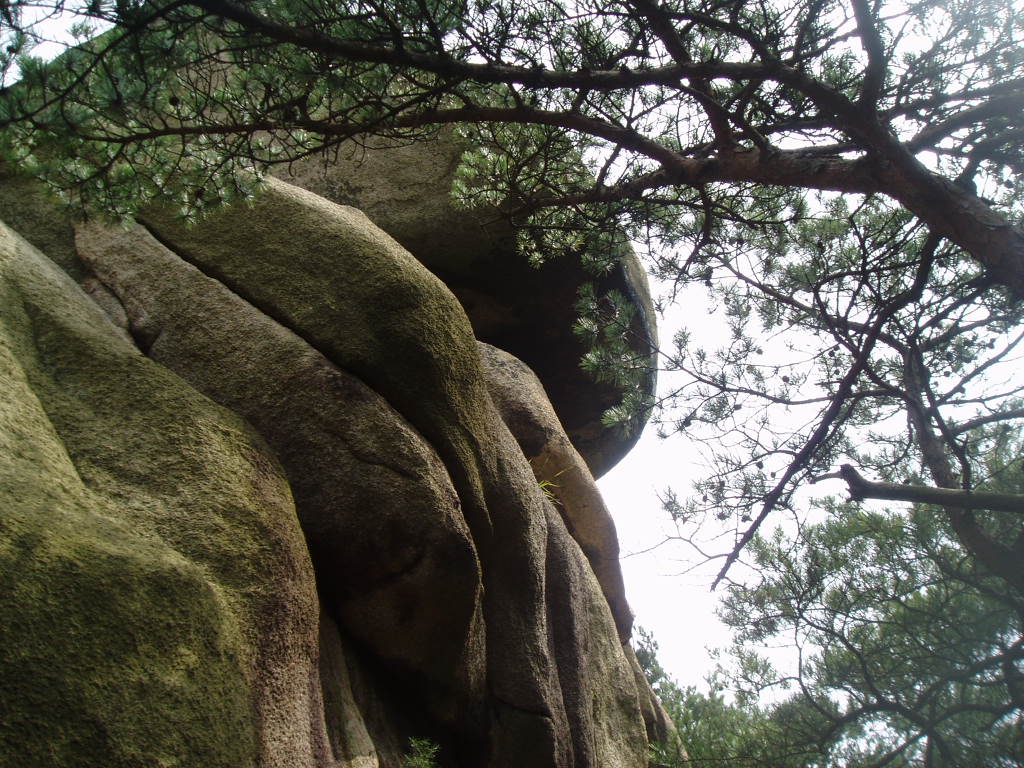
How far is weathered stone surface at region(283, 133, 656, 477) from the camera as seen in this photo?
6.18 meters

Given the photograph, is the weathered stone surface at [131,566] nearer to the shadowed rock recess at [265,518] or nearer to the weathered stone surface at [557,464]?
the shadowed rock recess at [265,518]

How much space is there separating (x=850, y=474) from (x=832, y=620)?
181cm

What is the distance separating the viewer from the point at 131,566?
2182 millimetres

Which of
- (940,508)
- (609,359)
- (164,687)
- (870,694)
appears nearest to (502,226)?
(609,359)

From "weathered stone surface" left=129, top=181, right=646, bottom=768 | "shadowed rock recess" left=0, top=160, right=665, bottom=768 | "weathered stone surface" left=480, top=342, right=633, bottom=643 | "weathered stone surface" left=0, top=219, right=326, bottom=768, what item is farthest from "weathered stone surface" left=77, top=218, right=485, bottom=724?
"weathered stone surface" left=480, top=342, right=633, bottom=643

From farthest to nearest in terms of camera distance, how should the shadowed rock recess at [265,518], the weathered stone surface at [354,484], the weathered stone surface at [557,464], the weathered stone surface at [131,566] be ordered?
the weathered stone surface at [557,464] → the weathered stone surface at [354,484] → the shadowed rock recess at [265,518] → the weathered stone surface at [131,566]

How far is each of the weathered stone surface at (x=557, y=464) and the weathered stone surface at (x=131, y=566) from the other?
283cm

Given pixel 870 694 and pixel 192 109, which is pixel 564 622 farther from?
pixel 192 109

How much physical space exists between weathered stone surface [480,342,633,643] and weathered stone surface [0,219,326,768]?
283cm

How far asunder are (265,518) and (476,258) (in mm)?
3897

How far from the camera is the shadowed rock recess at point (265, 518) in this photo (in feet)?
6.71

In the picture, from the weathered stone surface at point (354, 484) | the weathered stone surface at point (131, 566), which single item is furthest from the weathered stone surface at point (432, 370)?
the weathered stone surface at point (131, 566)

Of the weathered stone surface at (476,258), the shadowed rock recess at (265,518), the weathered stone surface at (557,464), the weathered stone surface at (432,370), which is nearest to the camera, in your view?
the shadowed rock recess at (265,518)

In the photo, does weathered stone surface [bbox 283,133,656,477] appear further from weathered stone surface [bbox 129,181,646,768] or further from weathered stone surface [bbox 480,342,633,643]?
weathered stone surface [bbox 129,181,646,768]
